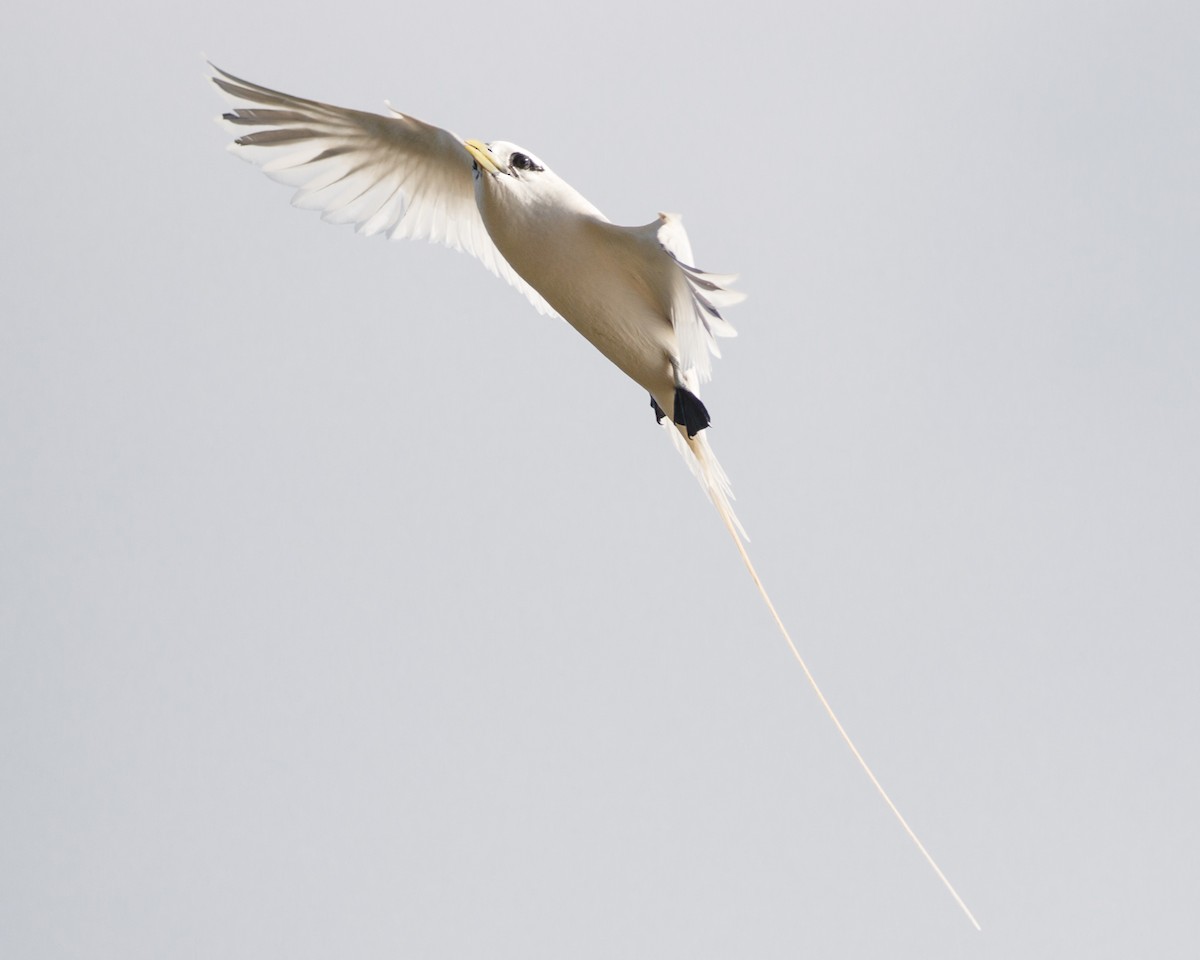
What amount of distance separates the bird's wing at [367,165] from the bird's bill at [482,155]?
21cm

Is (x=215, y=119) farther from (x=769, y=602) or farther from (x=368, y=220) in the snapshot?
(x=769, y=602)

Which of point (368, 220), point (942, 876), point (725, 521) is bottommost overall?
point (942, 876)

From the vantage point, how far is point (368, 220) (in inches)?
127

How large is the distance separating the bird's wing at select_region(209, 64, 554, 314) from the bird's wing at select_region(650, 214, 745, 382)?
560mm

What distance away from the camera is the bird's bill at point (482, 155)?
254 cm

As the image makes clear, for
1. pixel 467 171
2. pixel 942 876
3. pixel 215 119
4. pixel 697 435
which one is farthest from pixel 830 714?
pixel 215 119

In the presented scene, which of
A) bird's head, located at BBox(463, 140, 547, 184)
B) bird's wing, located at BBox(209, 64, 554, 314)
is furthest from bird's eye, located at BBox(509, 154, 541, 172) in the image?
bird's wing, located at BBox(209, 64, 554, 314)

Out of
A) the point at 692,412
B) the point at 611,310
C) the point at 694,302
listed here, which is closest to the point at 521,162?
the point at 611,310

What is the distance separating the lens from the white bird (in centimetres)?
253

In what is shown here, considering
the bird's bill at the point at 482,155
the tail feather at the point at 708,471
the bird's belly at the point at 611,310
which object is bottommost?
the tail feather at the point at 708,471

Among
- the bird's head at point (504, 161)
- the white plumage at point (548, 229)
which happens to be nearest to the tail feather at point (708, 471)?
the white plumage at point (548, 229)

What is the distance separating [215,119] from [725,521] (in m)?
1.28

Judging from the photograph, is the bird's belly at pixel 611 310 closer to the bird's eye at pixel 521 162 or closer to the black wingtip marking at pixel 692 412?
the black wingtip marking at pixel 692 412

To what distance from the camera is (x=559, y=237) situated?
2.56 m
